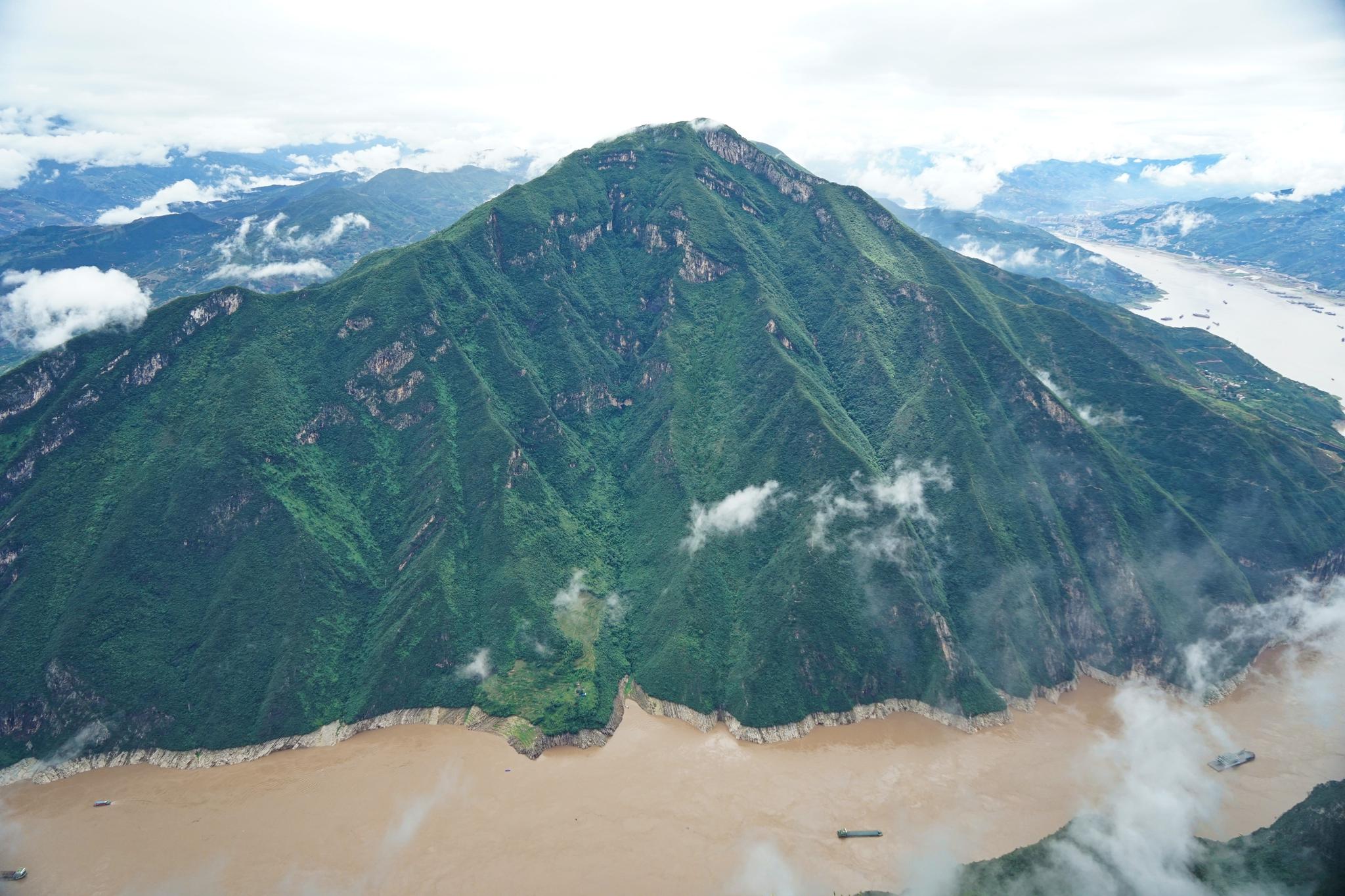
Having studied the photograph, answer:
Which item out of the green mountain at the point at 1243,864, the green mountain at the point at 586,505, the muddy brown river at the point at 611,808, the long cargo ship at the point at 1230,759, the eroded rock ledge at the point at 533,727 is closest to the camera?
the green mountain at the point at 1243,864

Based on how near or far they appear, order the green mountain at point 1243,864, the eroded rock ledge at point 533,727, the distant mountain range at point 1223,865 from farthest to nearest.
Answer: the eroded rock ledge at point 533,727
the distant mountain range at point 1223,865
the green mountain at point 1243,864

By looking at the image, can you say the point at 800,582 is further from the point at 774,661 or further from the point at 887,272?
the point at 887,272

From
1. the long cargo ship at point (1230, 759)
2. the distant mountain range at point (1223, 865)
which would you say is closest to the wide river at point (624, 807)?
the long cargo ship at point (1230, 759)

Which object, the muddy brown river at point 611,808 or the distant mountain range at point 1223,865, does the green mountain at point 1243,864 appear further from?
the muddy brown river at point 611,808

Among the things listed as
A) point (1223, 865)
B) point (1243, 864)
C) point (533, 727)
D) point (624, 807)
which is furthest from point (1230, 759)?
point (533, 727)

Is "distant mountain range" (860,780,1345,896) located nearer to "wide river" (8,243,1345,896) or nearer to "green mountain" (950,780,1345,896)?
"green mountain" (950,780,1345,896)

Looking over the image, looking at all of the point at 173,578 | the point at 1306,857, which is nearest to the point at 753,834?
the point at 1306,857

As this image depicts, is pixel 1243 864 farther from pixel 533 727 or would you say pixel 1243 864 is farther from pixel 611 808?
pixel 533 727

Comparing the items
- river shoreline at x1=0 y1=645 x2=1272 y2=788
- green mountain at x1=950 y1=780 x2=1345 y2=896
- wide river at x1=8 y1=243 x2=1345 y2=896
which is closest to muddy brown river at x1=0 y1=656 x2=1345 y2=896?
wide river at x1=8 y1=243 x2=1345 y2=896
